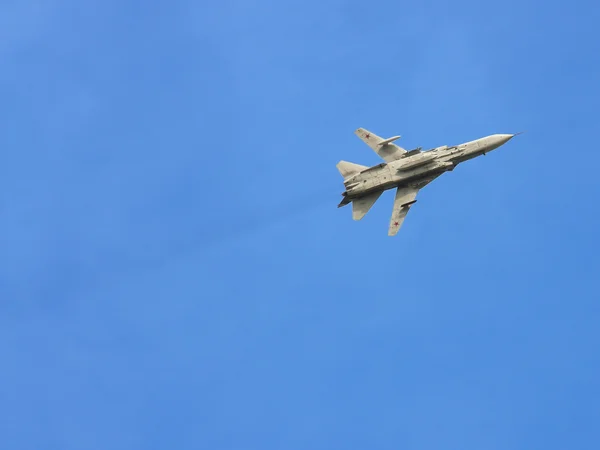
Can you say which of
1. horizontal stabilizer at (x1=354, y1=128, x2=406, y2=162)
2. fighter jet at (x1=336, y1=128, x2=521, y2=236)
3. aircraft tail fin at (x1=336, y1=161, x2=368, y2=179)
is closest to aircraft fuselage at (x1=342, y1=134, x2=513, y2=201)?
fighter jet at (x1=336, y1=128, x2=521, y2=236)

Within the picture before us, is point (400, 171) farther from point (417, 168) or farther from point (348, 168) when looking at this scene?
point (348, 168)

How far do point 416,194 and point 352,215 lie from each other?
5.86m

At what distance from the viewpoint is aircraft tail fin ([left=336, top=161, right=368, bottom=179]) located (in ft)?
253

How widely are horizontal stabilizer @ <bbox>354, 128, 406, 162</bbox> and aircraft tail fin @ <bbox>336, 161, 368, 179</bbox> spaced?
2.71 meters

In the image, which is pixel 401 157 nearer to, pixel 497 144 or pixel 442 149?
pixel 442 149

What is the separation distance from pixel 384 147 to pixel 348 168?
410 centimetres

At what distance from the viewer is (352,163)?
3054 inches

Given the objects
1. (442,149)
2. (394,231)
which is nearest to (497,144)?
(442,149)

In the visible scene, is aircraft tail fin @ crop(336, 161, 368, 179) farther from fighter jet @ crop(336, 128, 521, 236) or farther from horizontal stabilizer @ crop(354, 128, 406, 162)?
horizontal stabilizer @ crop(354, 128, 406, 162)

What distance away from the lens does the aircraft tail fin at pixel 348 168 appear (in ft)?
253

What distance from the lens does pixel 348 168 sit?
254 feet

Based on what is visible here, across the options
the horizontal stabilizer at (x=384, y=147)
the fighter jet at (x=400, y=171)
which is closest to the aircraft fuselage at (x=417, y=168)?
the fighter jet at (x=400, y=171)

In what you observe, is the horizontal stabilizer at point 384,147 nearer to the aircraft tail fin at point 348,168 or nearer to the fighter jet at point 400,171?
the fighter jet at point 400,171

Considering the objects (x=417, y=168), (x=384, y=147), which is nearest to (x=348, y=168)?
(x=384, y=147)
